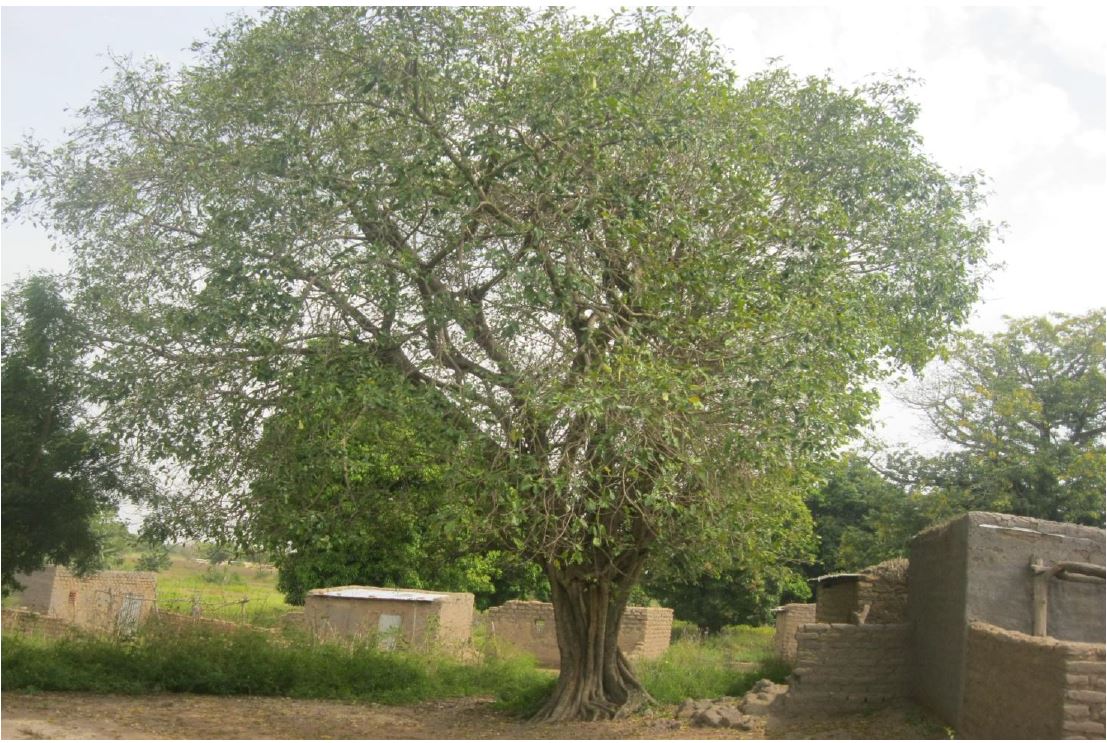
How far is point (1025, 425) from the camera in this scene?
83.4ft

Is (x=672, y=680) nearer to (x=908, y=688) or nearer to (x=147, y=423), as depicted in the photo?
(x=908, y=688)

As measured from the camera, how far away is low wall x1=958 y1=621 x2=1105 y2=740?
7.43 m

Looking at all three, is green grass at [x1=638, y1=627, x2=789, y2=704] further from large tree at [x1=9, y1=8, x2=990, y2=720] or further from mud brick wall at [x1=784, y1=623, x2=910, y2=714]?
large tree at [x1=9, y1=8, x2=990, y2=720]

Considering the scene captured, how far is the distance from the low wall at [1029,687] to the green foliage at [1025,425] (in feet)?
51.6

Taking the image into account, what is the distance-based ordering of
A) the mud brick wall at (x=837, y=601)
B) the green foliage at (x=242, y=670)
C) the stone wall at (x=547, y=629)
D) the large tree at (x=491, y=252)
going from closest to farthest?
the large tree at (x=491, y=252)
the green foliage at (x=242, y=670)
the mud brick wall at (x=837, y=601)
the stone wall at (x=547, y=629)

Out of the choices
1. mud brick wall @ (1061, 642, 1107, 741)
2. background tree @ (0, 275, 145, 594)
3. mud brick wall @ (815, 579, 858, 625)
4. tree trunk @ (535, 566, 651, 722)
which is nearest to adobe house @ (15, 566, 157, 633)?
background tree @ (0, 275, 145, 594)

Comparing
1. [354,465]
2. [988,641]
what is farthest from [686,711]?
[354,465]

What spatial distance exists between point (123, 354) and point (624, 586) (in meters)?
6.51

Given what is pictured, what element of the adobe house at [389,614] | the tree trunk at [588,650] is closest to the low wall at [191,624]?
the adobe house at [389,614]

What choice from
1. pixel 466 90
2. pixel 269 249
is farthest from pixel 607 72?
pixel 269 249

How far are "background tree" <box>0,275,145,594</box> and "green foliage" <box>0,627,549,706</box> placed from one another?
1.50 m

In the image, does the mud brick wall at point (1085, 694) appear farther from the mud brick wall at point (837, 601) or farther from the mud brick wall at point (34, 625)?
the mud brick wall at point (34, 625)

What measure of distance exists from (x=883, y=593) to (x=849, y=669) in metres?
3.49

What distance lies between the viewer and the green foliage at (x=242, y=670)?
13141mm
